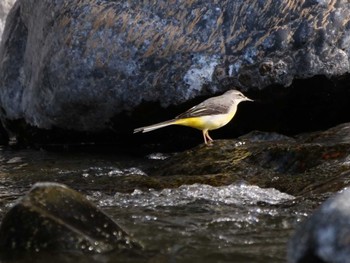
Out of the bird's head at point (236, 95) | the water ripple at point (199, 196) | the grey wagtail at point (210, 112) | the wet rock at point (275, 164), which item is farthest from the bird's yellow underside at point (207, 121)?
the water ripple at point (199, 196)

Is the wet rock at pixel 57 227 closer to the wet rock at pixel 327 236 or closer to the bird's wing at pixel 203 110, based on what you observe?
the wet rock at pixel 327 236

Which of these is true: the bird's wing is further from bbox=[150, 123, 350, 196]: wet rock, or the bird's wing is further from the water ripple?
the water ripple

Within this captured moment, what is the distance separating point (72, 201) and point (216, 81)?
4772 mm

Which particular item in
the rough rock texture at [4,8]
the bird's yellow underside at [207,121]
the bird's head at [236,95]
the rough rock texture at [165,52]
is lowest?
the bird's yellow underside at [207,121]

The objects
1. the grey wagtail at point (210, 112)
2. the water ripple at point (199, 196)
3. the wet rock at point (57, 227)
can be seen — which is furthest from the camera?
the grey wagtail at point (210, 112)

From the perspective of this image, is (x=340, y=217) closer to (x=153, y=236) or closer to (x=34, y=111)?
(x=153, y=236)

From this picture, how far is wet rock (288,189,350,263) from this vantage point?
405 cm

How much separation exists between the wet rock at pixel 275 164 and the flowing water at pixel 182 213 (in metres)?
0.26

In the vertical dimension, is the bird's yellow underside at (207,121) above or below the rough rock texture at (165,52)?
below

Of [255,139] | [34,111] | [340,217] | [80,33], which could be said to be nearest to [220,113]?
[255,139]

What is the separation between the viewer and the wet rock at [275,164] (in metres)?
7.15

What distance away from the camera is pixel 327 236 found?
13.5 ft

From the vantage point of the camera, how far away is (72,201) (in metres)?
5.27

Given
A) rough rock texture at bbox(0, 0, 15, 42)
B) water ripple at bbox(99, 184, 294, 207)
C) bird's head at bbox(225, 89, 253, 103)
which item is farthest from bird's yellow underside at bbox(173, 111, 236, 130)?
rough rock texture at bbox(0, 0, 15, 42)
